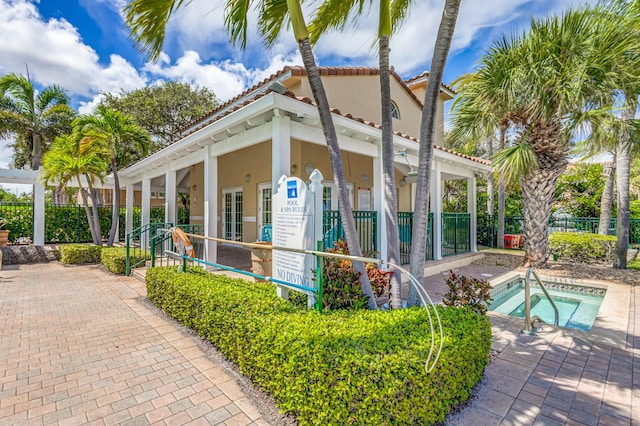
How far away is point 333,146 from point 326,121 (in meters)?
0.33

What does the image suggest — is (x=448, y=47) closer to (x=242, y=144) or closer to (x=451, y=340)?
(x=451, y=340)

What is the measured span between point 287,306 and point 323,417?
1522 millimetres

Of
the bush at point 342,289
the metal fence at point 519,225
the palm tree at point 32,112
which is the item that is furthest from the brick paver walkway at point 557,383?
the palm tree at point 32,112

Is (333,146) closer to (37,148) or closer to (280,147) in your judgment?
(280,147)

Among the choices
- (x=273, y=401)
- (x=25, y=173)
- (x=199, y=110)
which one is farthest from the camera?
(x=199, y=110)

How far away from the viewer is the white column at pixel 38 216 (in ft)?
38.9

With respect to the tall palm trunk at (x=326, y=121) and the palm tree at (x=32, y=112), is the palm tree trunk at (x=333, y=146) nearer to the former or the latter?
the tall palm trunk at (x=326, y=121)

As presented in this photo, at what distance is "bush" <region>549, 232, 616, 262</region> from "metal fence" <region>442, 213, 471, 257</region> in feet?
10.9

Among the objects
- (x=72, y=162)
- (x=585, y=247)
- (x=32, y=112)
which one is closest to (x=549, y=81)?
(x=585, y=247)

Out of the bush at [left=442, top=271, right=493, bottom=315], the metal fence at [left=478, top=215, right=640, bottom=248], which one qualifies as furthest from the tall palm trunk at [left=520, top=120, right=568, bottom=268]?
the bush at [left=442, top=271, right=493, bottom=315]

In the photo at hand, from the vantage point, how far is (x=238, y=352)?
3.44 metres

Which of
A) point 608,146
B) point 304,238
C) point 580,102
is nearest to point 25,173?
point 304,238

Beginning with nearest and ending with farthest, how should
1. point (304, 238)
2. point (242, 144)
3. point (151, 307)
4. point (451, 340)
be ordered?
point (451, 340)
point (304, 238)
point (151, 307)
point (242, 144)

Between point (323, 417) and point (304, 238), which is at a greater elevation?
point (304, 238)
